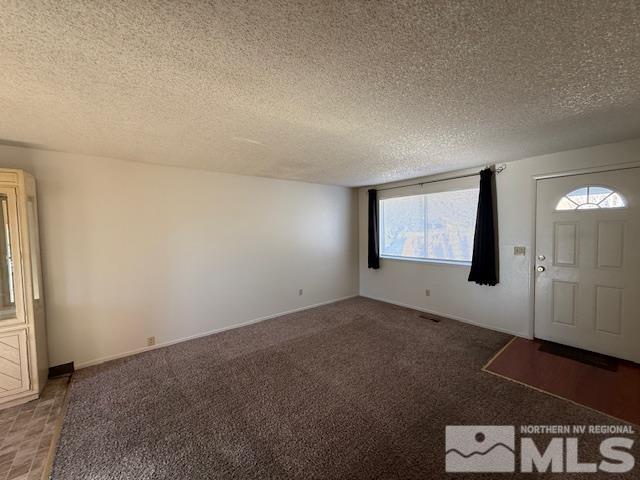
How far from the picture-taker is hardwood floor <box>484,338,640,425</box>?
2.24 metres

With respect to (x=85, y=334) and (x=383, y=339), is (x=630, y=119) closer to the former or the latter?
(x=383, y=339)

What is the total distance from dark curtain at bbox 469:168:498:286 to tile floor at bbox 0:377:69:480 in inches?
185

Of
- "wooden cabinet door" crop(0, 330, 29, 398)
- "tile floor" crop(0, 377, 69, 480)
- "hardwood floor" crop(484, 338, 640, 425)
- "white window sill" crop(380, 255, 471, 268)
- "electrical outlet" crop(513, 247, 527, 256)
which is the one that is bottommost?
"tile floor" crop(0, 377, 69, 480)

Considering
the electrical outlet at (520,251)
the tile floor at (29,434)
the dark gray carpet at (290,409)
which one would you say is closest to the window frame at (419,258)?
the electrical outlet at (520,251)

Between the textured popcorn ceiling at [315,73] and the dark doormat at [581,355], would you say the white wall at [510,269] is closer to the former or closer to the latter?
the dark doormat at [581,355]

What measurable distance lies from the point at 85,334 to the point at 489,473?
3.91m

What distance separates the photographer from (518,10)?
1081 millimetres

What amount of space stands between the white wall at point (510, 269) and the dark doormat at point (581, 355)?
0.28m

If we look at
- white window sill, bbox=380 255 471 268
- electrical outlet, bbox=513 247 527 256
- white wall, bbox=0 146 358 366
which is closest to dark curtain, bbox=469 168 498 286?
electrical outlet, bbox=513 247 527 256

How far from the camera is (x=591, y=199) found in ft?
10.1

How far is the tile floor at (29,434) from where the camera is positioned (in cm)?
175

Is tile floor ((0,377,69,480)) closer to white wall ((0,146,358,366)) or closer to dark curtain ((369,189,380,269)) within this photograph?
white wall ((0,146,358,366))

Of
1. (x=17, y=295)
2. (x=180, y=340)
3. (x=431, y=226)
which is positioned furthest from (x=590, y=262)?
(x=17, y=295)

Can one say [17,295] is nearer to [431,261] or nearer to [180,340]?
[180,340]
